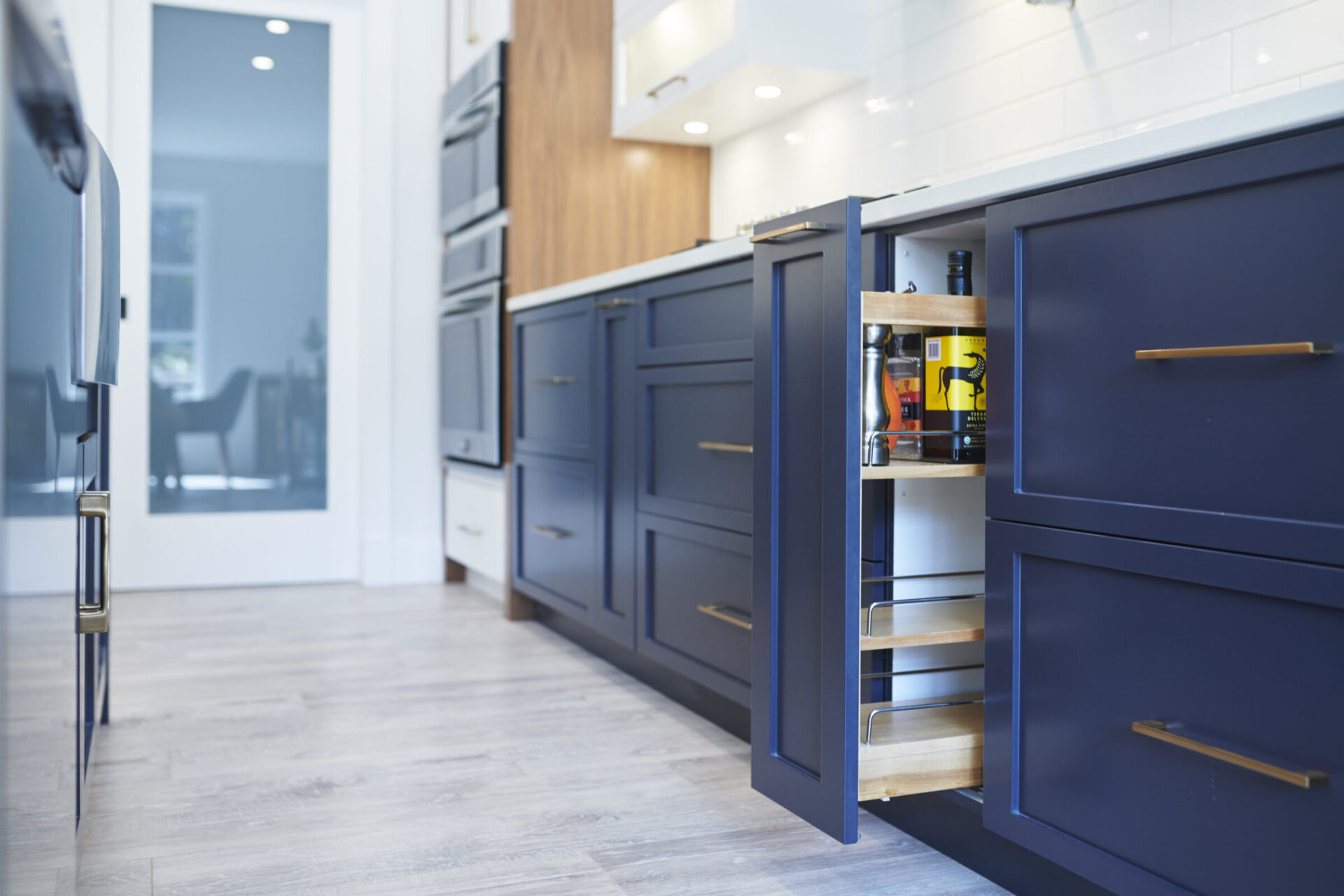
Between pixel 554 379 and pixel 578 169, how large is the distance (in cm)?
80

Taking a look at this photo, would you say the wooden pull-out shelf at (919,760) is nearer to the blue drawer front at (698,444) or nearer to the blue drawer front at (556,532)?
the blue drawer front at (698,444)

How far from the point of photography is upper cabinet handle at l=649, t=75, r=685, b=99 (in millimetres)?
2762

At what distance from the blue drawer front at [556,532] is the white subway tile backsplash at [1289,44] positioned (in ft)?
5.12

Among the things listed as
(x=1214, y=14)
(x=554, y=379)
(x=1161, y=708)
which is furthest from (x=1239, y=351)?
(x=554, y=379)

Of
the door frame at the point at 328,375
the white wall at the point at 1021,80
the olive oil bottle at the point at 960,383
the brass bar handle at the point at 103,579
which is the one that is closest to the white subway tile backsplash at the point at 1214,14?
the white wall at the point at 1021,80

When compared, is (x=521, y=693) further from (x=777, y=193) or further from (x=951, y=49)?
(x=951, y=49)

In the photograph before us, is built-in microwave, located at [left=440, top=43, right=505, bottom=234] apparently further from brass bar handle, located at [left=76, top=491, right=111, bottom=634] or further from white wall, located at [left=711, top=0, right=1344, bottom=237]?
brass bar handle, located at [left=76, top=491, right=111, bottom=634]

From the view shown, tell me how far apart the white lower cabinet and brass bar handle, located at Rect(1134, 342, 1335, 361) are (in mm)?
2422

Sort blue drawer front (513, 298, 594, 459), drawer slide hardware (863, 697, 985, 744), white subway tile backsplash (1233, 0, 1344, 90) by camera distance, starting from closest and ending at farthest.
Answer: drawer slide hardware (863, 697, 985, 744) → white subway tile backsplash (1233, 0, 1344, 90) → blue drawer front (513, 298, 594, 459)

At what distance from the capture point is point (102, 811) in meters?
1.72

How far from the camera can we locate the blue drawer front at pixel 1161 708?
96 cm

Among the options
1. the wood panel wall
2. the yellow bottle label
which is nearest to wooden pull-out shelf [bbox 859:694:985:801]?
the yellow bottle label

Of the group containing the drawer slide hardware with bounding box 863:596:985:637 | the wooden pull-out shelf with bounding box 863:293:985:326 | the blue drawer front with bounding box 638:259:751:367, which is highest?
the blue drawer front with bounding box 638:259:751:367

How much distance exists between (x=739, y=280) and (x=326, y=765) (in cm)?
110
